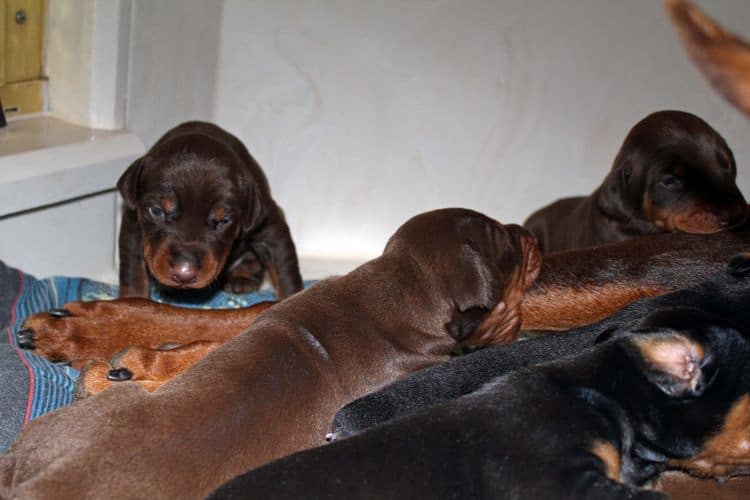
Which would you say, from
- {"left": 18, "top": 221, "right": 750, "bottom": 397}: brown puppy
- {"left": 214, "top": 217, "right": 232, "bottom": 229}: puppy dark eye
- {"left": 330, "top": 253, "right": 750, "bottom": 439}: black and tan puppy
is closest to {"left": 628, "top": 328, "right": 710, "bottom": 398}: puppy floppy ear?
{"left": 330, "top": 253, "right": 750, "bottom": 439}: black and tan puppy

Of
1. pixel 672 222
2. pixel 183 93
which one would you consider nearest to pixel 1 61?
pixel 183 93

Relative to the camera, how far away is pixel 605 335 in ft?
7.66

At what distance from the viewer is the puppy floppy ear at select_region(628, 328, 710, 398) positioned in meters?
2.02

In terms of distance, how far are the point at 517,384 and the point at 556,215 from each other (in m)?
2.36

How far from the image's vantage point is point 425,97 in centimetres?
451

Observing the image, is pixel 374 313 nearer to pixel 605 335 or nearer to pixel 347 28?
pixel 605 335

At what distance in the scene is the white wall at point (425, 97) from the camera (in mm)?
4398

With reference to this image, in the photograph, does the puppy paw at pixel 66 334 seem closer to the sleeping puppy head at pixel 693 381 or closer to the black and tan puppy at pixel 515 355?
the black and tan puppy at pixel 515 355

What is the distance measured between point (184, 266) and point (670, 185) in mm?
1762

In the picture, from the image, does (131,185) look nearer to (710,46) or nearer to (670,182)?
(670,182)

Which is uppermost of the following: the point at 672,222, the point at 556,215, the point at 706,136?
the point at 706,136

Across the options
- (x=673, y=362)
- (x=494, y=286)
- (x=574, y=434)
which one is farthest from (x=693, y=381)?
(x=494, y=286)

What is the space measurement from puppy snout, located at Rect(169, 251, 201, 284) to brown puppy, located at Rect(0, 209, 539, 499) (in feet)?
1.93

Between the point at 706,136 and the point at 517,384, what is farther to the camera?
the point at 706,136
